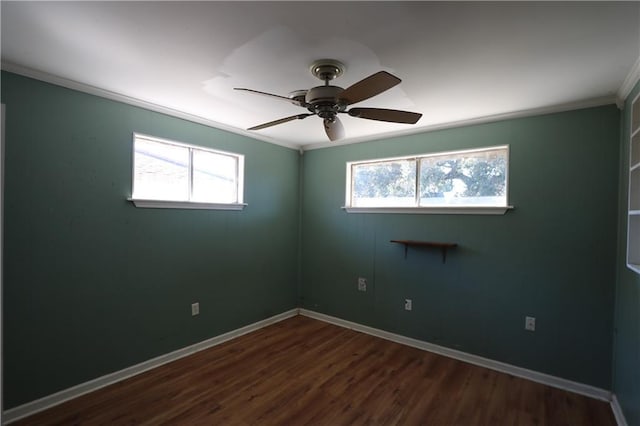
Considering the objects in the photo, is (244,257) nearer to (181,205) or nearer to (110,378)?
(181,205)

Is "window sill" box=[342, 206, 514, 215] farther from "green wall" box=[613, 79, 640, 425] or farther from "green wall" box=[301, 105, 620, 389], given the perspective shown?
"green wall" box=[613, 79, 640, 425]

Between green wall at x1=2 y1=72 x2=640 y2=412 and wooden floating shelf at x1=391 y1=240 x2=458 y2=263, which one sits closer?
green wall at x1=2 y1=72 x2=640 y2=412

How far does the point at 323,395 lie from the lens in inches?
95.7

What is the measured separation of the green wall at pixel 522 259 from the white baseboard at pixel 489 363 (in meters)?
0.05

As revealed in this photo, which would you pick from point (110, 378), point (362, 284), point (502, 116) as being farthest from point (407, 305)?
point (110, 378)

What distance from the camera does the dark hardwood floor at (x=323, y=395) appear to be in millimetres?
2152

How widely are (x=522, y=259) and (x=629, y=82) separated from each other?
4.95 ft

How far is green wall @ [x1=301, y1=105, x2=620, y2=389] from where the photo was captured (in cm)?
248

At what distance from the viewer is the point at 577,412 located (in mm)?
2266

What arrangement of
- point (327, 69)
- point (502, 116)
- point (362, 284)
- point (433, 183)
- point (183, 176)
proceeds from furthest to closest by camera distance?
point (362, 284), point (433, 183), point (183, 176), point (502, 116), point (327, 69)

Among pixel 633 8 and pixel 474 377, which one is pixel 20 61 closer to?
pixel 633 8

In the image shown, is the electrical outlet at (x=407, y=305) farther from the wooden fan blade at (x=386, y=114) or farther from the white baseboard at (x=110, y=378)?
the wooden fan blade at (x=386, y=114)

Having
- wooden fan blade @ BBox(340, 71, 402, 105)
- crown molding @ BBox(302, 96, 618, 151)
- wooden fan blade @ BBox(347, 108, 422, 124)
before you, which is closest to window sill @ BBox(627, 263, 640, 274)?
crown molding @ BBox(302, 96, 618, 151)

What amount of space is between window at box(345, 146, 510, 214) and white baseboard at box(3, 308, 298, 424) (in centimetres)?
208
